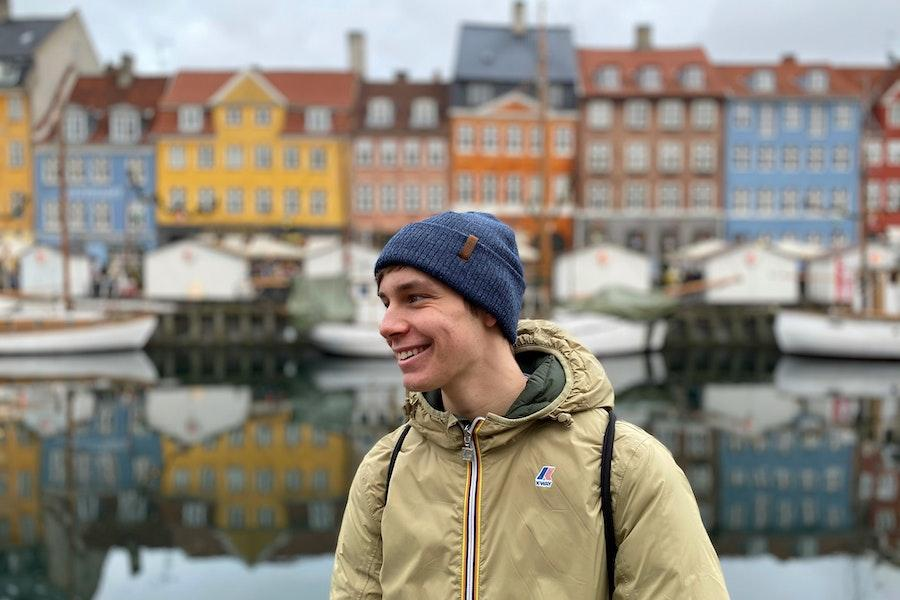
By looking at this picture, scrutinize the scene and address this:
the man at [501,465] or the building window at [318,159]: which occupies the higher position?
the building window at [318,159]

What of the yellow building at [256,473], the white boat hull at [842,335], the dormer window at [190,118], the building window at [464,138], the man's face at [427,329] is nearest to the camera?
the man's face at [427,329]

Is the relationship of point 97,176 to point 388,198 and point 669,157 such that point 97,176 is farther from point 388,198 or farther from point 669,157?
point 669,157

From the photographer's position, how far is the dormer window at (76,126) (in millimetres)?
46250

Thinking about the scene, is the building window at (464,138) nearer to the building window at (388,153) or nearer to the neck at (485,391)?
the building window at (388,153)

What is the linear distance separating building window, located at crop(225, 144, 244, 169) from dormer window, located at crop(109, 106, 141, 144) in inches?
179

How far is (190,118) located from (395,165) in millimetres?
9906

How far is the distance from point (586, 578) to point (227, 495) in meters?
12.1

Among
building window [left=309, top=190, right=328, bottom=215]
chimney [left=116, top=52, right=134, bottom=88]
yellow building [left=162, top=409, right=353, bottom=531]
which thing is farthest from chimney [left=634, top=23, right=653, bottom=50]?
yellow building [left=162, top=409, right=353, bottom=531]

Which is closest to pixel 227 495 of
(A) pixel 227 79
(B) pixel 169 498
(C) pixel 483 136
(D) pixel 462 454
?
(B) pixel 169 498

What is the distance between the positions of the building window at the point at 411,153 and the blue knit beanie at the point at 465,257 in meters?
44.3

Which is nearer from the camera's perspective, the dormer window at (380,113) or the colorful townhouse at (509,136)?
the colorful townhouse at (509,136)

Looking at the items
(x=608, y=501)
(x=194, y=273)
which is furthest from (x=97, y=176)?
(x=608, y=501)

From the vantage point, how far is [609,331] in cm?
2941

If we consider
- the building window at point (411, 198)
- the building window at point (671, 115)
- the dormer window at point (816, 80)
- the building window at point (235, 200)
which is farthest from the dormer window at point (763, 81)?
the building window at point (235, 200)
